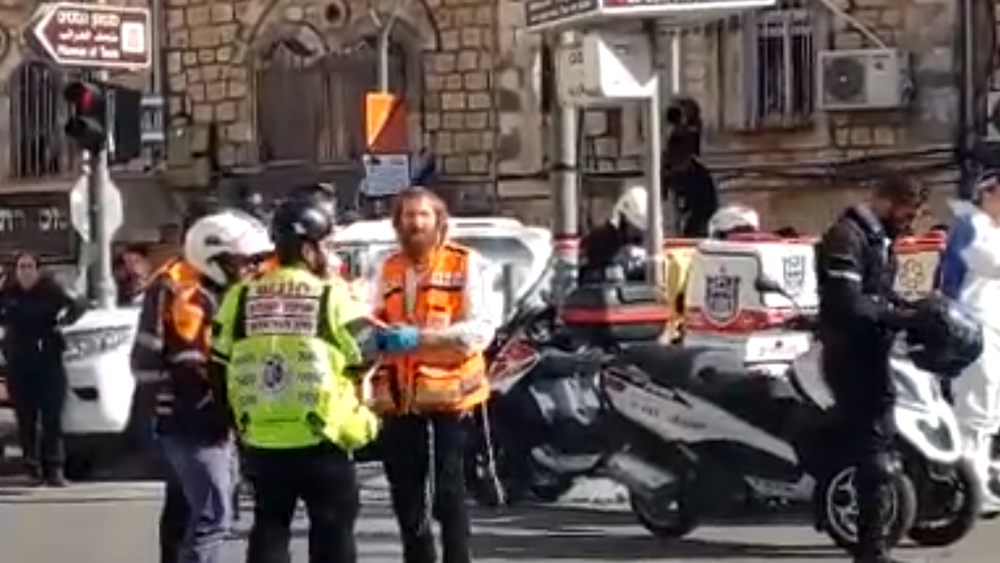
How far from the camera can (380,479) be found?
55.0ft

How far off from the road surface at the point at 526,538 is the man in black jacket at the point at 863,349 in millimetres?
994

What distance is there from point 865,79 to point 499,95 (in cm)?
487

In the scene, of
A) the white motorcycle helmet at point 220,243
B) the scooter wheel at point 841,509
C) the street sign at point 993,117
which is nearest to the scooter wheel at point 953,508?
the scooter wheel at point 841,509

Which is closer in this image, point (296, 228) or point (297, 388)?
point (297, 388)

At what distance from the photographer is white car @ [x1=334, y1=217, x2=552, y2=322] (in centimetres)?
1781

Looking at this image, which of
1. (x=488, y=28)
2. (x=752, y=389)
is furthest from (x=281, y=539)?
(x=488, y=28)

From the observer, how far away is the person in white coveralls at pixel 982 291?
1335 centimetres

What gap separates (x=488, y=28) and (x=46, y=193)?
6.51 m

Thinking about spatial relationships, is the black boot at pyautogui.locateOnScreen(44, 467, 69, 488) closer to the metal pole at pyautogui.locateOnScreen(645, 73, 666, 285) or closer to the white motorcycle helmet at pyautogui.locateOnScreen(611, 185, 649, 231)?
the white motorcycle helmet at pyautogui.locateOnScreen(611, 185, 649, 231)

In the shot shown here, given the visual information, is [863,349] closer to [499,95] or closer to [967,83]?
[967,83]

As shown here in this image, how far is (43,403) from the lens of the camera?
18547 mm

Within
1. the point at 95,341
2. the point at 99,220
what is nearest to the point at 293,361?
the point at 95,341

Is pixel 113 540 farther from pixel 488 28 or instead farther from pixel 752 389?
pixel 488 28

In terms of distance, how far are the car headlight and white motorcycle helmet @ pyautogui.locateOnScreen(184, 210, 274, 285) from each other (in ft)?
28.1
